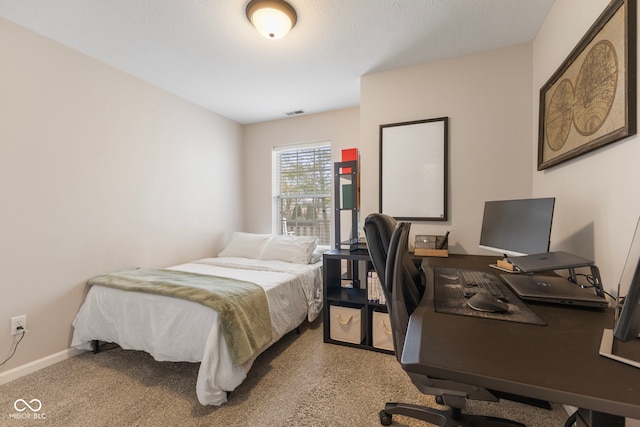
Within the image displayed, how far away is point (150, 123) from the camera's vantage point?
2.81 metres

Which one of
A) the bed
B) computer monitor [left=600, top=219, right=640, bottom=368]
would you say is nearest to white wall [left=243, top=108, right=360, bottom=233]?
the bed

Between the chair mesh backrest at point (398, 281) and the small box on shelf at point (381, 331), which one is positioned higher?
the chair mesh backrest at point (398, 281)

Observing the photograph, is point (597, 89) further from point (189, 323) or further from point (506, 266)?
point (189, 323)

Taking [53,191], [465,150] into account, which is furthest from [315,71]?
[53,191]

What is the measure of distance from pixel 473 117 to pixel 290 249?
2217mm

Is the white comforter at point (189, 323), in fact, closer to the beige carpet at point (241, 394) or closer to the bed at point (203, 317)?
the bed at point (203, 317)

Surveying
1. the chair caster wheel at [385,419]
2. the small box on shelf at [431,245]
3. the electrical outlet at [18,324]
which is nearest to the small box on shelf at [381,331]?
the small box on shelf at [431,245]

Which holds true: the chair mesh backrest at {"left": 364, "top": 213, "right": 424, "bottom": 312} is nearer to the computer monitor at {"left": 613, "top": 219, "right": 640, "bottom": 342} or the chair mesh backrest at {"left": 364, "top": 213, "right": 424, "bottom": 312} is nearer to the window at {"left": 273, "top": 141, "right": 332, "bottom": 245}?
the computer monitor at {"left": 613, "top": 219, "right": 640, "bottom": 342}

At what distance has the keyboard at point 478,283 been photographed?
3.77 ft

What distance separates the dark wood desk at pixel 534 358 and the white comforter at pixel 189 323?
131cm

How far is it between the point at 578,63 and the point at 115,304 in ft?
10.9

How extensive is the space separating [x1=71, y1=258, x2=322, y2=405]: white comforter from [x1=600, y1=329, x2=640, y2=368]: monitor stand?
169 cm

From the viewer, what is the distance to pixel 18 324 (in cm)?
193

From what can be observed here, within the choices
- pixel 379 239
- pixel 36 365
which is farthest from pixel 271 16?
pixel 36 365
